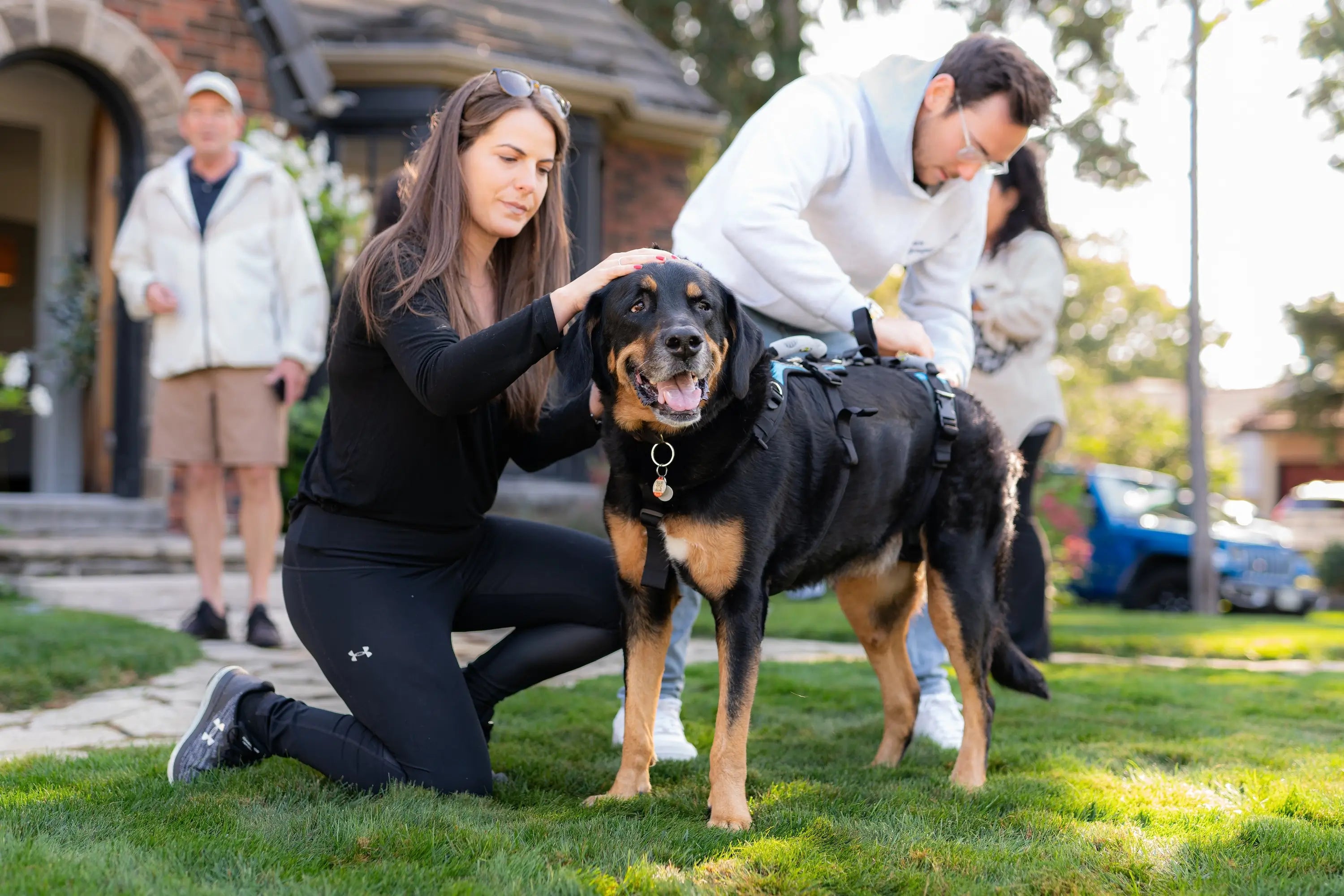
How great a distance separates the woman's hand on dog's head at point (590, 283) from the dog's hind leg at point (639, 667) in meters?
0.55

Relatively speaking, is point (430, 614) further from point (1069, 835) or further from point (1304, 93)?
point (1304, 93)

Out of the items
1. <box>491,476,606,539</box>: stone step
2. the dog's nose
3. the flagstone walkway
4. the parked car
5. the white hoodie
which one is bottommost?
the parked car

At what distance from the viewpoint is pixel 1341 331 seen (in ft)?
66.7

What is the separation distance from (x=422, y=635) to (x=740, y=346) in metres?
1.13

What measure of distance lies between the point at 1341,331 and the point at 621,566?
21096 mm

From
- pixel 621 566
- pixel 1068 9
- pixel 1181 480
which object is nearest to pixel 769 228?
pixel 621 566

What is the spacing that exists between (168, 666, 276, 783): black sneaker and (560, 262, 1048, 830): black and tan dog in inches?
40.3

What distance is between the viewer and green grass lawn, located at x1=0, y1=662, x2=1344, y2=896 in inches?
89.9

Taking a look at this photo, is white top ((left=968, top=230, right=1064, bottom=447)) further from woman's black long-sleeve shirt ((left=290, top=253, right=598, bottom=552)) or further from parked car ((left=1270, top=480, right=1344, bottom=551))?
parked car ((left=1270, top=480, right=1344, bottom=551))

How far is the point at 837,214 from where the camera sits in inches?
142

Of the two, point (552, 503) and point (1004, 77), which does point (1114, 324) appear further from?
point (1004, 77)

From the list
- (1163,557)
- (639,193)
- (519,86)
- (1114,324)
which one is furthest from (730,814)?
(1114,324)

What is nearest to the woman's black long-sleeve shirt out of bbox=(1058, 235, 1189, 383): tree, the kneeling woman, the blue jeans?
the kneeling woman

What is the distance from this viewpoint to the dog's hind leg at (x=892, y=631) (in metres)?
3.60
